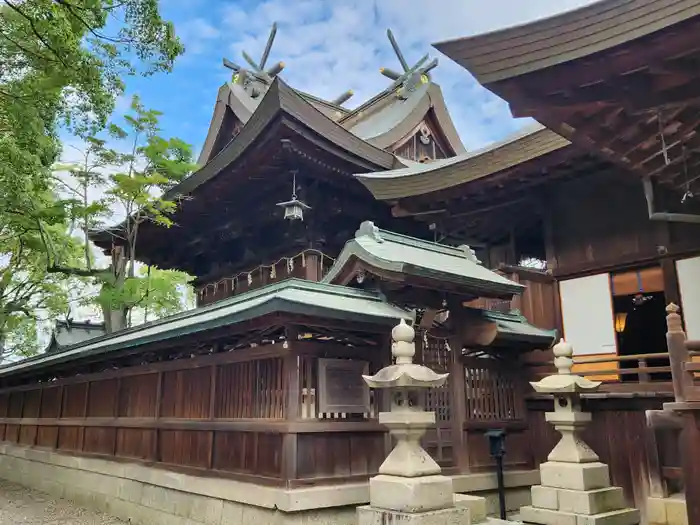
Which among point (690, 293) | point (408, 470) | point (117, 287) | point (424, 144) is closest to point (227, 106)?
point (424, 144)

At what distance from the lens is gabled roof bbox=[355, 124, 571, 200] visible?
391 inches

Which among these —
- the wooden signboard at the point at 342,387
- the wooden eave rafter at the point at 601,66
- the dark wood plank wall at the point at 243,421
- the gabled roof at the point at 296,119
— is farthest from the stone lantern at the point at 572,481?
the gabled roof at the point at 296,119

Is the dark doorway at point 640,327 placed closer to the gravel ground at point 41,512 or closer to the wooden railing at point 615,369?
the wooden railing at point 615,369

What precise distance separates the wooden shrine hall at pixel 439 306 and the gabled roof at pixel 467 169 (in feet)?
0.13

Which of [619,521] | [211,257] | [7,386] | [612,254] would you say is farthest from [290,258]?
[7,386]

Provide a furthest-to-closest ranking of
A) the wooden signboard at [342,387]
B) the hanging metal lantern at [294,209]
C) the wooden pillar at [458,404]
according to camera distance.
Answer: the hanging metal lantern at [294,209]
the wooden pillar at [458,404]
the wooden signboard at [342,387]

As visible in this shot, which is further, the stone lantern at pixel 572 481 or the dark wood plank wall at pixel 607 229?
the dark wood plank wall at pixel 607 229

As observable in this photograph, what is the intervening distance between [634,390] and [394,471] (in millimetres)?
4726

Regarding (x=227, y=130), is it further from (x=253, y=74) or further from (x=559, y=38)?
(x=559, y=38)

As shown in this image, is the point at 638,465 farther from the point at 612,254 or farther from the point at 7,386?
the point at 7,386

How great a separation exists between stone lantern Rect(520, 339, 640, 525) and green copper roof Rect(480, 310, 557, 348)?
5.06 ft

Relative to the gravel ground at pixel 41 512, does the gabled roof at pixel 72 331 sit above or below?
above

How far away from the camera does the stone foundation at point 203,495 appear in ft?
23.6

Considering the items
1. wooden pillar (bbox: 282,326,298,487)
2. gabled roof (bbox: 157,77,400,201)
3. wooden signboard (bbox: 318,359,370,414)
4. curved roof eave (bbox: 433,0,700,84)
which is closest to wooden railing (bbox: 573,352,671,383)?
wooden signboard (bbox: 318,359,370,414)
